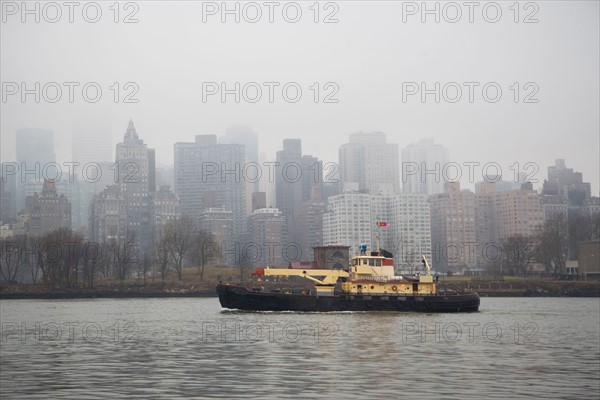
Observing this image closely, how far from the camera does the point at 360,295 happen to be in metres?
86.4

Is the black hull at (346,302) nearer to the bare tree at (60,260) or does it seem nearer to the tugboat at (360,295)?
the tugboat at (360,295)

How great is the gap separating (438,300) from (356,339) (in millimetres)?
32778

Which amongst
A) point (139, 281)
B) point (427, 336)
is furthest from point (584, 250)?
point (427, 336)

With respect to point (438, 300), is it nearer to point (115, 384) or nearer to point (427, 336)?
point (427, 336)

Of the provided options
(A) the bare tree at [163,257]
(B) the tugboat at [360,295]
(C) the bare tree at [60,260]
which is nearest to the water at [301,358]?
(B) the tugboat at [360,295]

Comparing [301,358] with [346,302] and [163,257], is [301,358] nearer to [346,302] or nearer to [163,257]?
[346,302]

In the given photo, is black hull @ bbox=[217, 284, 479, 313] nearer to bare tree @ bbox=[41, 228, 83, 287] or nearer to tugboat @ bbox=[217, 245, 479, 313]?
tugboat @ bbox=[217, 245, 479, 313]

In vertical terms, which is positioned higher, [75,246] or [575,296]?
[75,246]

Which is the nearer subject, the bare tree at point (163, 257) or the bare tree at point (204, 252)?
the bare tree at point (163, 257)

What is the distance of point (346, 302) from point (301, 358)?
41744 millimetres

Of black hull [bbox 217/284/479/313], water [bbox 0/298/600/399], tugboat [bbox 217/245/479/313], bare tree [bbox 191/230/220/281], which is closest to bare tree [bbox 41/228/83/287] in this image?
bare tree [bbox 191/230/220/281]

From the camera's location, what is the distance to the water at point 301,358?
34.4 meters

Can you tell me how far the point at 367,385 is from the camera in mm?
35406

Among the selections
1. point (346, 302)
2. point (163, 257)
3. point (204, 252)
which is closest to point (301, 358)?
point (346, 302)
